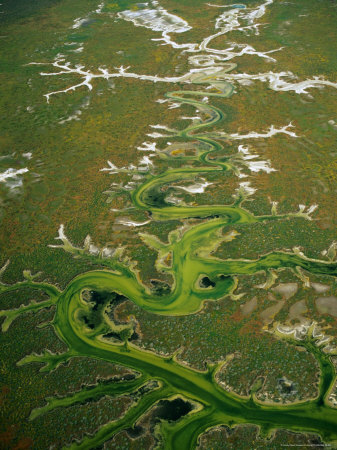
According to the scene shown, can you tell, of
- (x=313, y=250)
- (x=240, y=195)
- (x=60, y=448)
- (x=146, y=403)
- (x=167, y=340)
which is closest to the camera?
(x=60, y=448)

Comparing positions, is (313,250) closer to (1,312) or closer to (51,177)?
(1,312)

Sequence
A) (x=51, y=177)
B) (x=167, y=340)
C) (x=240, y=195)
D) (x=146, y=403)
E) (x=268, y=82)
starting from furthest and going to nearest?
(x=268, y=82) → (x=51, y=177) → (x=240, y=195) → (x=167, y=340) → (x=146, y=403)

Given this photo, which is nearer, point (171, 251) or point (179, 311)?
point (179, 311)

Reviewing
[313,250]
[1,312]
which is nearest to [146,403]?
[1,312]
